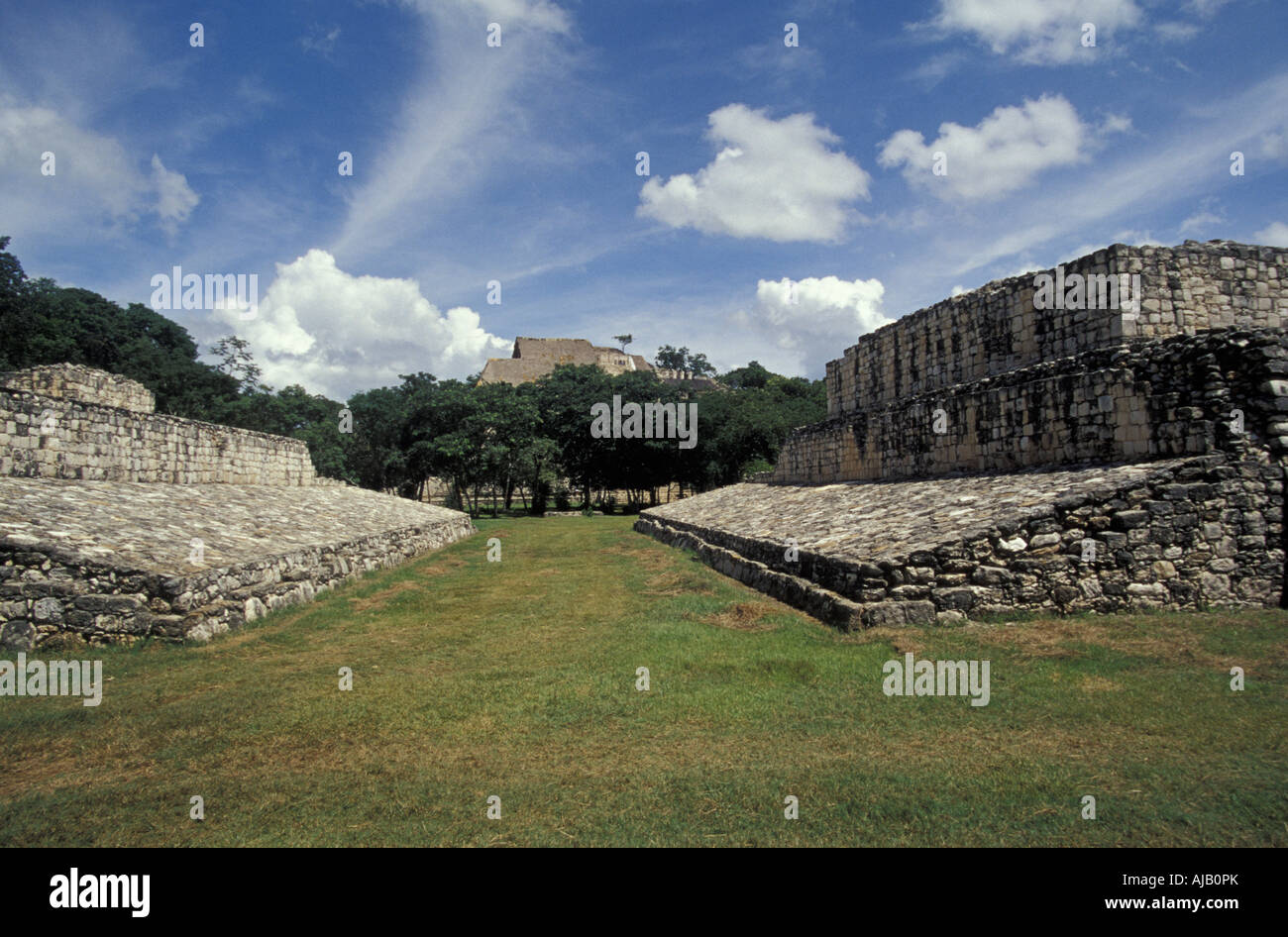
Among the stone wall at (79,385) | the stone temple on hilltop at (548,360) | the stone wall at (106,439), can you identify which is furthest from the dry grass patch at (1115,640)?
the stone temple on hilltop at (548,360)

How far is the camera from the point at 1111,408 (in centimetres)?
1020

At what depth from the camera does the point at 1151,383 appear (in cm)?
953

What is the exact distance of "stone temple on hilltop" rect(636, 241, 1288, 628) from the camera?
8.34m

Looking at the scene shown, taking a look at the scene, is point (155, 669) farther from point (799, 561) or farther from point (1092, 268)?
point (1092, 268)

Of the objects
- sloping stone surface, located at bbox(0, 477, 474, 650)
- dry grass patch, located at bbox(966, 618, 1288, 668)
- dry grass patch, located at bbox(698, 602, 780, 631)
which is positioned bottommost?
dry grass patch, located at bbox(698, 602, 780, 631)

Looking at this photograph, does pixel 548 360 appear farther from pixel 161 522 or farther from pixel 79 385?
pixel 161 522

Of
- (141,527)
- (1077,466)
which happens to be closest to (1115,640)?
(1077,466)

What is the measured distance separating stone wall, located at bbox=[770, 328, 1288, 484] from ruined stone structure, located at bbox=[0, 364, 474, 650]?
1277cm

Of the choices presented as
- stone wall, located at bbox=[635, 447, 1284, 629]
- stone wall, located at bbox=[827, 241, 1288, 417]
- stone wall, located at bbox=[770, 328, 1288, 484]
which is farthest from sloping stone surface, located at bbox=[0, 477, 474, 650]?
stone wall, located at bbox=[827, 241, 1288, 417]

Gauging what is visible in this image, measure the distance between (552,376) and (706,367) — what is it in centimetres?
8815

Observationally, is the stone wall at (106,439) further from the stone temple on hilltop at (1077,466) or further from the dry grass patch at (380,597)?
the stone temple on hilltop at (1077,466)

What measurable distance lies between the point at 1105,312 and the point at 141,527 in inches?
628

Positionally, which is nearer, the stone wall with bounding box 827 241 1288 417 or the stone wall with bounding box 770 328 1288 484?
the stone wall with bounding box 770 328 1288 484

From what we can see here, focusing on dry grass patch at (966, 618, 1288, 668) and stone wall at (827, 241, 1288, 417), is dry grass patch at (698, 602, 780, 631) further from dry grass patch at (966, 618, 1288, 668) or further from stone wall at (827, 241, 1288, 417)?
stone wall at (827, 241, 1288, 417)
